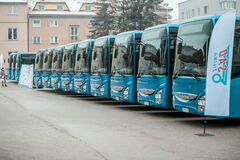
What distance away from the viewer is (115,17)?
60.2m

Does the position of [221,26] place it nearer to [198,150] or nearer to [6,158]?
[198,150]

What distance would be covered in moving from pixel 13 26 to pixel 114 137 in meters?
68.3

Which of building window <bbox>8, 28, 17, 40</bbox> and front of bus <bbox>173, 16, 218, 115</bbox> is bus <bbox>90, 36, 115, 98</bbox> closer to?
front of bus <bbox>173, 16, 218, 115</bbox>

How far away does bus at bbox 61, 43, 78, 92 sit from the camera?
86.7 feet

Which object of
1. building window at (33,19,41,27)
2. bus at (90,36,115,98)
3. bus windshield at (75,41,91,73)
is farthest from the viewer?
building window at (33,19,41,27)

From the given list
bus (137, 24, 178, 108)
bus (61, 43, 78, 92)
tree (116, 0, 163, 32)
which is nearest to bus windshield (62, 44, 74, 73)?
bus (61, 43, 78, 92)

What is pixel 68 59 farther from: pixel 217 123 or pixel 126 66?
pixel 217 123

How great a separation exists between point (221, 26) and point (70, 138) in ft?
14.4

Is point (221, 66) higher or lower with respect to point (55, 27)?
lower

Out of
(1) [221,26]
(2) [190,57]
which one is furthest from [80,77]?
(1) [221,26]

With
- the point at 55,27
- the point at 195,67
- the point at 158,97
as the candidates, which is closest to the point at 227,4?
the point at 55,27

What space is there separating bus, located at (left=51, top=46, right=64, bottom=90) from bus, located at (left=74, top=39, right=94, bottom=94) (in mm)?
4460

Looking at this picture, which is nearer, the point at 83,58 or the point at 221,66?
the point at 221,66

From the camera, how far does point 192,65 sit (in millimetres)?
12812
